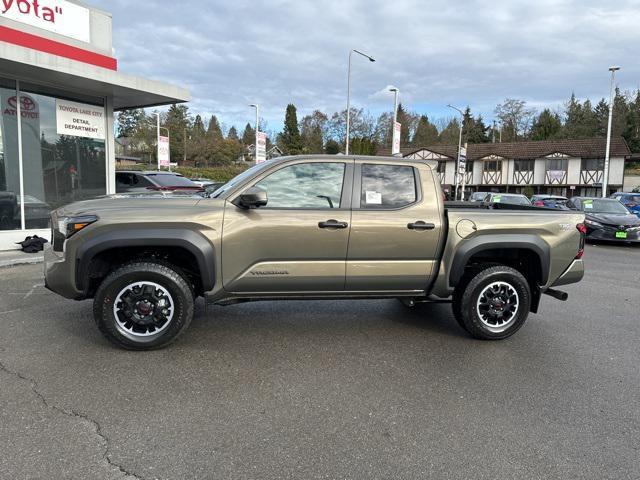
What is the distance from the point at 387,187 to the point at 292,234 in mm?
1110

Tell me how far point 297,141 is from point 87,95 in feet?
235

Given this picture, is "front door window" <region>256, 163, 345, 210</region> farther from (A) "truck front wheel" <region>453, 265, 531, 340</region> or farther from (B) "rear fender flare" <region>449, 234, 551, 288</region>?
(A) "truck front wheel" <region>453, 265, 531, 340</region>

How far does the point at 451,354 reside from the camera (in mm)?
4547

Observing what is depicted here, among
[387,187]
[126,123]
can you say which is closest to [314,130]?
[126,123]

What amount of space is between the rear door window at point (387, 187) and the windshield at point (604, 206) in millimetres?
12917

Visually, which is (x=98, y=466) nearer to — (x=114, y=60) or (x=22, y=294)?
(x=22, y=294)

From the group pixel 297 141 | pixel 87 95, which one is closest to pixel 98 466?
pixel 87 95

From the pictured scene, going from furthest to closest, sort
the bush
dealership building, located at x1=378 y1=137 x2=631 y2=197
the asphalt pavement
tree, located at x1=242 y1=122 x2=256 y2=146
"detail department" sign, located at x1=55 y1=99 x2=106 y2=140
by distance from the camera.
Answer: tree, located at x1=242 y1=122 x2=256 y2=146 < the bush < dealership building, located at x1=378 y1=137 x2=631 y2=197 < "detail department" sign, located at x1=55 y1=99 x2=106 y2=140 < the asphalt pavement

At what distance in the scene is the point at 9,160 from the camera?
31.6ft

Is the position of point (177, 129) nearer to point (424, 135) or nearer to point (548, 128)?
point (424, 135)

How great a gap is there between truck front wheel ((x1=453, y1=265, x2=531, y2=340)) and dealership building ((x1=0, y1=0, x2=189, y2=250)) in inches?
340

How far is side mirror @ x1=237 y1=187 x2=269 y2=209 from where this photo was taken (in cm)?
413

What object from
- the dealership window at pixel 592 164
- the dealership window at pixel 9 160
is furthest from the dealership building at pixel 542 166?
the dealership window at pixel 9 160

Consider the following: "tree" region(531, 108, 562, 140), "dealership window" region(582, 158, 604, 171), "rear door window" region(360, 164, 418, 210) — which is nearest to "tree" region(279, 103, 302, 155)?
"tree" region(531, 108, 562, 140)
